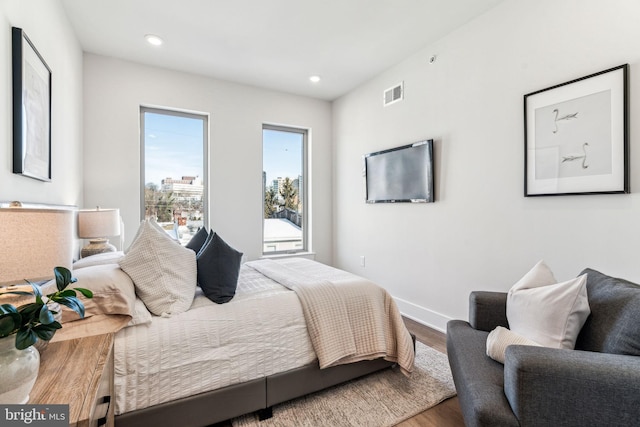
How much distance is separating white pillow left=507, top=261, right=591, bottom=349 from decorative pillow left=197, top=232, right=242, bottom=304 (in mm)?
1528

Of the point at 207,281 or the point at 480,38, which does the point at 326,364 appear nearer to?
the point at 207,281

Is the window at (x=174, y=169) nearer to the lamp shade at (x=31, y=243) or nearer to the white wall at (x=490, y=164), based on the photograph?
the white wall at (x=490, y=164)

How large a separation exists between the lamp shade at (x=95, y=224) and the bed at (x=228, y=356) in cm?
110

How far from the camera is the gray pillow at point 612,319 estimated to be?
1.13 metres

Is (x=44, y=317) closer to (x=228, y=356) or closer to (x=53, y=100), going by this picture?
(x=228, y=356)

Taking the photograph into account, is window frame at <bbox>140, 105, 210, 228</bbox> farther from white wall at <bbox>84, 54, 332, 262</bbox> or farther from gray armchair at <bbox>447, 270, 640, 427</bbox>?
gray armchair at <bbox>447, 270, 640, 427</bbox>

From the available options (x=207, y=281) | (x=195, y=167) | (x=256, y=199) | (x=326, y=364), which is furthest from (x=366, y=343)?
(x=195, y=167)

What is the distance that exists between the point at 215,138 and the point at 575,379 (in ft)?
12.0

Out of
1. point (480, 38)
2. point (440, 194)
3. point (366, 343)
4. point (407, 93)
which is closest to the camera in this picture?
point (366, 343)

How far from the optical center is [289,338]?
1.67m

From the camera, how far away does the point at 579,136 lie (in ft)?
6.07

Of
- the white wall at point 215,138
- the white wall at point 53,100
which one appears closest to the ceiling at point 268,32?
the white wall at point 215,138

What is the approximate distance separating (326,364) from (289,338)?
0.26 m

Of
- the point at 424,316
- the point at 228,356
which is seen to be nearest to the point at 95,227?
the point at 228,356
